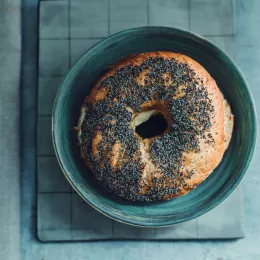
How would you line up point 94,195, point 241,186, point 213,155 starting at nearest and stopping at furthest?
point 213,155 < point 94,195 < point 241,186

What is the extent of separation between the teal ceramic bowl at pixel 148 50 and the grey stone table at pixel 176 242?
172 mm

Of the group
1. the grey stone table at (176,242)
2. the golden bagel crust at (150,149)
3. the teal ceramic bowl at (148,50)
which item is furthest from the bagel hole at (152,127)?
the grey stone table at (176,242)

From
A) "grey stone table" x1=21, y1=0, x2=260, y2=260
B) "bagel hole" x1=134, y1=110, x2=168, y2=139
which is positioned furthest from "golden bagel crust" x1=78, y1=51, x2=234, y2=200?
"grey stone table" x1=21, y1=0, x2=260, y2=260

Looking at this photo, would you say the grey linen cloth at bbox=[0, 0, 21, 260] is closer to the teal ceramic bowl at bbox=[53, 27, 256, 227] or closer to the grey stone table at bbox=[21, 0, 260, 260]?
the grey stone table at bbox=[21, 0, 260, 260]

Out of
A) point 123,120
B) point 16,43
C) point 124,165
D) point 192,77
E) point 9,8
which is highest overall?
point 9,8

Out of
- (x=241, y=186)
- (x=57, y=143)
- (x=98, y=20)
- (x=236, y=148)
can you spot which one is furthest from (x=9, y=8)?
(x=241, y=186)

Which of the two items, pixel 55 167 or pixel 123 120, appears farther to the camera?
pixel 55 167

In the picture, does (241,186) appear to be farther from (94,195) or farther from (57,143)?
(57,143)

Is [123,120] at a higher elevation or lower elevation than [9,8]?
lower

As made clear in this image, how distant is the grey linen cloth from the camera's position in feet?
5.60

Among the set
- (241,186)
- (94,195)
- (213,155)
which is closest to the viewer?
(213,155)

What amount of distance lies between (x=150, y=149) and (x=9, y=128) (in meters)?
0.60

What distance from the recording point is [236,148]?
1592 millimetres

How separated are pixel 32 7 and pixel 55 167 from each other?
2.14ft
